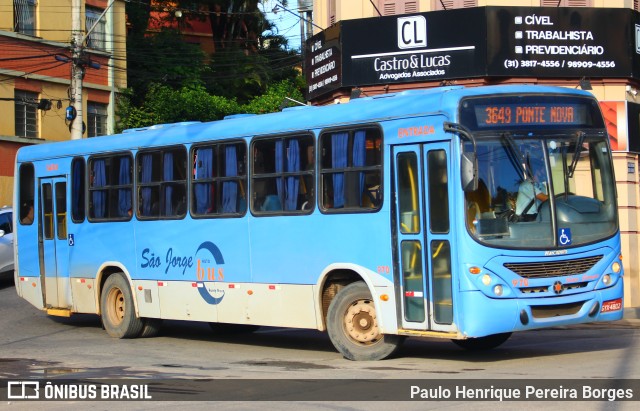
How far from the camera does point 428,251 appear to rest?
12.2 meters

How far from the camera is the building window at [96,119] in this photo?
39.0 m

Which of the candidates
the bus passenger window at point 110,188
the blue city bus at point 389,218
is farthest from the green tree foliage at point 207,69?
the blue city bus at point 389,218

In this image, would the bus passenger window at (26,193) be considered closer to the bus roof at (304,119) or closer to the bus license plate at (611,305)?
the bus roof at (304,119)

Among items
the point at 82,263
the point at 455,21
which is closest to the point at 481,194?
the point at 82,263

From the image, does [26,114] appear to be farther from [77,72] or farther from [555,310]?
[555,310]

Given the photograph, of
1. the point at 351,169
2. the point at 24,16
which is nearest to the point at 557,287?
the point at 351,169

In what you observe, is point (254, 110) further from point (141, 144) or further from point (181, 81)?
point (141, 144)

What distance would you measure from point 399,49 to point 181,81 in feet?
73.3

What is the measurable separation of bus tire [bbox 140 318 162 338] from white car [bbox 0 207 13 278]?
27.2 ft

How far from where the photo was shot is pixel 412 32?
2238cm

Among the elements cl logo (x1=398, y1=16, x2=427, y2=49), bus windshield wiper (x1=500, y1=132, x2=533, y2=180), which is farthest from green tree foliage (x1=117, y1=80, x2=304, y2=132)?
bus windshield wiper (x1=500, y1=132, x2=533, y2=180)

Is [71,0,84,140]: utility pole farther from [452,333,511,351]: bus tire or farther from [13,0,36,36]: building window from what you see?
[452,333,511,351]: bus tire

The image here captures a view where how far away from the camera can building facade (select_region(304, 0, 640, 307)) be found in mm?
21672

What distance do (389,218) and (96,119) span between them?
93.6ft
